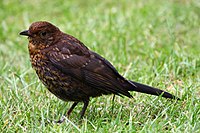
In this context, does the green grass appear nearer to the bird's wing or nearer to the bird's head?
the bird's wing

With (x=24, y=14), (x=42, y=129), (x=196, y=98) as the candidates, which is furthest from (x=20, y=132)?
(x=24, y=14)

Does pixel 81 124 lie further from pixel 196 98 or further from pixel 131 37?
pixel 131 37

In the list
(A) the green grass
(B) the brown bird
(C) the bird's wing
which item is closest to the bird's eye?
(B) the brown bird

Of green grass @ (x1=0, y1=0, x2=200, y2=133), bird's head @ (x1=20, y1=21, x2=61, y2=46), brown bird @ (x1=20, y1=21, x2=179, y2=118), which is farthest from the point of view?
bird's head @ (x1=20, y1=21, x2=61, y2=46)

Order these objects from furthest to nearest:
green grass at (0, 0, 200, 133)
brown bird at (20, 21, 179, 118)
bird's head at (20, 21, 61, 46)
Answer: bird's head at (20, 21, 61, 46), brown bird at (20, 21, 179, 118), green grass at (0, 0, 200, 133)

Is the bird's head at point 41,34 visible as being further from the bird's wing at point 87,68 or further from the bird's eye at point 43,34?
the bird's wing at point 87,68

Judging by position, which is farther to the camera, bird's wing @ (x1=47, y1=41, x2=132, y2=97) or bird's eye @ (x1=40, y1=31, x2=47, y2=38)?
bird's eye @ (x1=40, y1=31, x2=47, y2=38)

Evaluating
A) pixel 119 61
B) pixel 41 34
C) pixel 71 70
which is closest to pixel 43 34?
pixel 41 34
